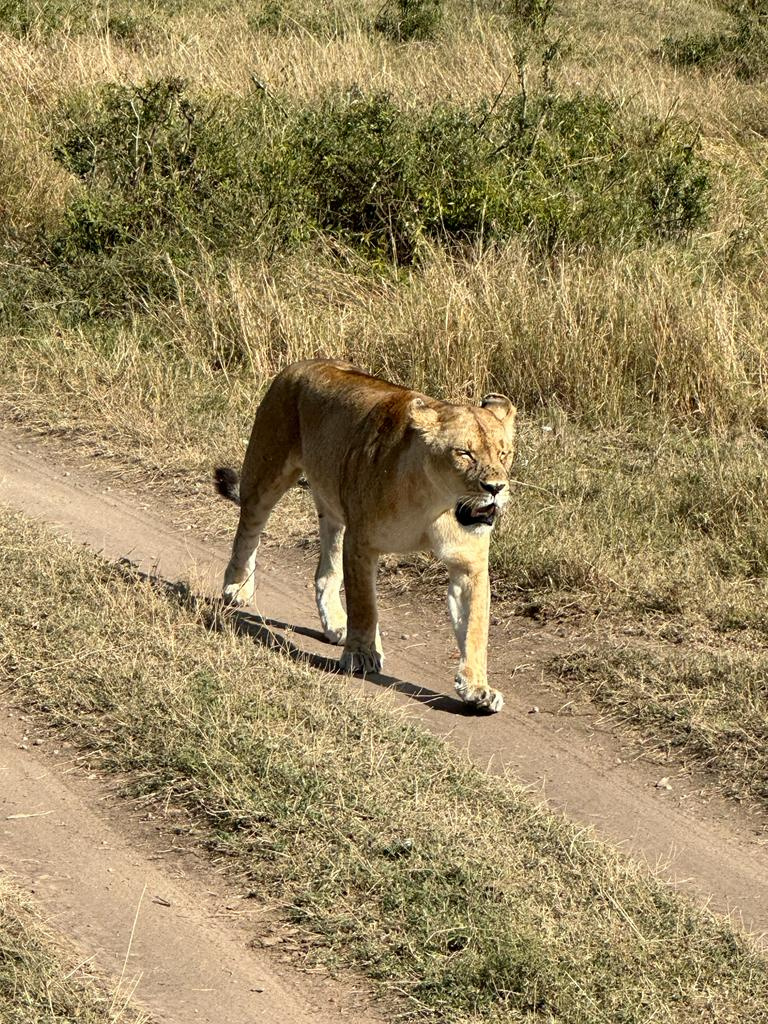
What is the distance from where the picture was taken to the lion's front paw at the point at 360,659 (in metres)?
5.59

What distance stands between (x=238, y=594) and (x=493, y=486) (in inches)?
70.6

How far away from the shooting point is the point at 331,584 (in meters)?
6.17

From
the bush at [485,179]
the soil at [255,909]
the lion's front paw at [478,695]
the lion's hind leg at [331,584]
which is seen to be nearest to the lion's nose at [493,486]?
the lion's front paw at [478,695]

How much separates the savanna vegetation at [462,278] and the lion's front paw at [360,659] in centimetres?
79

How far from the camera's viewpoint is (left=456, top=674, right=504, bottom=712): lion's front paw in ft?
17.6

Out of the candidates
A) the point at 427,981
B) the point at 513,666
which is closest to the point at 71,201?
the point at 513,666

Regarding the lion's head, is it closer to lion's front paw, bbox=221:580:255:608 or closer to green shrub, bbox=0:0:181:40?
lion's front paw, bbox=221:580:255:608

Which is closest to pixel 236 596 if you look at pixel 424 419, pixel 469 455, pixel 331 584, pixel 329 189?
pixel 331 584

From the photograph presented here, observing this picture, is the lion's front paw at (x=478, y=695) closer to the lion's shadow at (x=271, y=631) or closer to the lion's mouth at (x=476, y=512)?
the lion's shadow at (x=271, y=631)

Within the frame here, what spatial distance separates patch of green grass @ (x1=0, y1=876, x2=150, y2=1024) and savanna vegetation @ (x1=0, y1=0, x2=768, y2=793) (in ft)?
8.21

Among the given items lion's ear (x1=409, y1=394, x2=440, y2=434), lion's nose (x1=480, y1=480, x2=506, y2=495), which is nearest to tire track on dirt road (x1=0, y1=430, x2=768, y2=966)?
lion's nose (x1=480, y1=480, x2=506, y2=495)

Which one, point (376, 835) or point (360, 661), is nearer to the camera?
point (376, 835)

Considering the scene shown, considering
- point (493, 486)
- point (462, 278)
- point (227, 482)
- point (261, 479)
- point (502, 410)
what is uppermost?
point (502, 410)

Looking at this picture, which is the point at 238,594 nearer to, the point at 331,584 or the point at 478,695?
the point at 331,584
